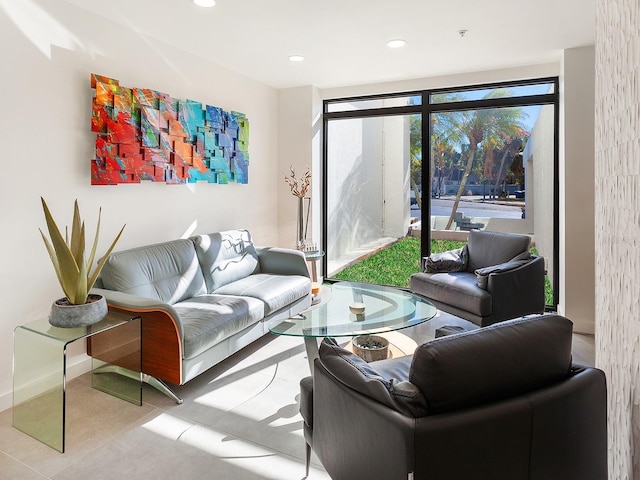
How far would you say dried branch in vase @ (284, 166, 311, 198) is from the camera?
5.14 metres

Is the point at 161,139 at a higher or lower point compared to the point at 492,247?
higher

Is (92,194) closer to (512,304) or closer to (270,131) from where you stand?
(270,131)

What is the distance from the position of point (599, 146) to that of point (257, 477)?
1.92 m

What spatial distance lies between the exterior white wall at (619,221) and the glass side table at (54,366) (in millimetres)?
2355

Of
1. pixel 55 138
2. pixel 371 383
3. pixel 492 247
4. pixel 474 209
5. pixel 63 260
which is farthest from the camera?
pixel 474 209

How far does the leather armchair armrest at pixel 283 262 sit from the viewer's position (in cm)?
420

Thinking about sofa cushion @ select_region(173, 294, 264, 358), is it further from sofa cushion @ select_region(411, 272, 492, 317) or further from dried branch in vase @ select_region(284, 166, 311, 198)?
dried branch in vase @ select_region(284, 166, 311, 198)

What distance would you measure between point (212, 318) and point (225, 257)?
1.15 m

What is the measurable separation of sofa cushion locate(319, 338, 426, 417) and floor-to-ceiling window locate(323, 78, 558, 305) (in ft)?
11.6

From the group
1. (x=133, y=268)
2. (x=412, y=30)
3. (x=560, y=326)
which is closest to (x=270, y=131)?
(x=412, y=30)

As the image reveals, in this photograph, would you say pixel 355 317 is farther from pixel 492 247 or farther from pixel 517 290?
pixel 492 247

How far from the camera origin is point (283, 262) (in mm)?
4234

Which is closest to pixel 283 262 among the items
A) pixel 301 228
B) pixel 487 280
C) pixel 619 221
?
pixel 301 228

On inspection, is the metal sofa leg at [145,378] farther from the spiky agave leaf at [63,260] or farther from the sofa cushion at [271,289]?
the sofa cushion at [271,289]
